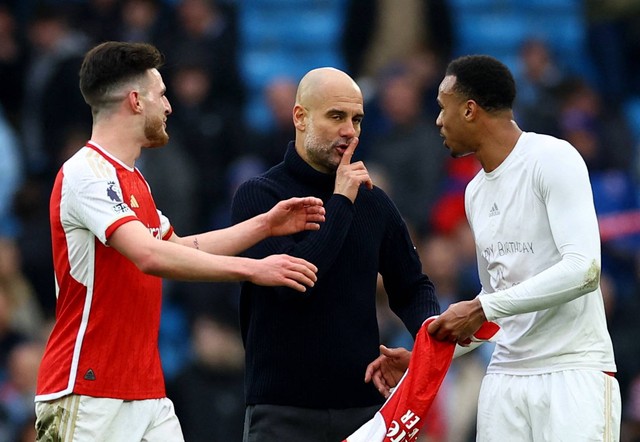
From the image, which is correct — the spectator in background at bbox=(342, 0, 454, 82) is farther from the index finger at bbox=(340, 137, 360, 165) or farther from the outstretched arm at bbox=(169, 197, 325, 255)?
the outstretched arm at bbox=(169, 197, 325, 255)

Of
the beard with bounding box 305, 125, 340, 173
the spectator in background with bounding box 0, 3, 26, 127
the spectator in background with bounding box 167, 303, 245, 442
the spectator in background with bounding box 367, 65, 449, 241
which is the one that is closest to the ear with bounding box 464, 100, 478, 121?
the beard with bounding box 305, 125, 340, 173

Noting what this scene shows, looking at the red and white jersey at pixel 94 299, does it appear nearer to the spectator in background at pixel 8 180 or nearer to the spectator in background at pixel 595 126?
the spectator in background at pixel 8 180

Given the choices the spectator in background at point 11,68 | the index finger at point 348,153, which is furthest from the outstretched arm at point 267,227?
the spectator in background at point 11,68

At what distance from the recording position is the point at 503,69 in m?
6.00

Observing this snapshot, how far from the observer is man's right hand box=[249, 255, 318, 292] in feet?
17.6

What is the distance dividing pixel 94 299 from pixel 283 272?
0.76 meters

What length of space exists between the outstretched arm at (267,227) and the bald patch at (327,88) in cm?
53

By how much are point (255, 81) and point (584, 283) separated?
8.12 meters

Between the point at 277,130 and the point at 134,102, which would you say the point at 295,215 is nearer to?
the point at 134,102

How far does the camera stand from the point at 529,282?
218 inches

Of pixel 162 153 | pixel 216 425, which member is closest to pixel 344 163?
pixel 216 425

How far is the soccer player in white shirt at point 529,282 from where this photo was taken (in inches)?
218

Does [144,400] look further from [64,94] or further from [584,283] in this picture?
[64,94]

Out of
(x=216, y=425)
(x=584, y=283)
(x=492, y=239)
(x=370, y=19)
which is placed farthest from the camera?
(x=370, y=19)
